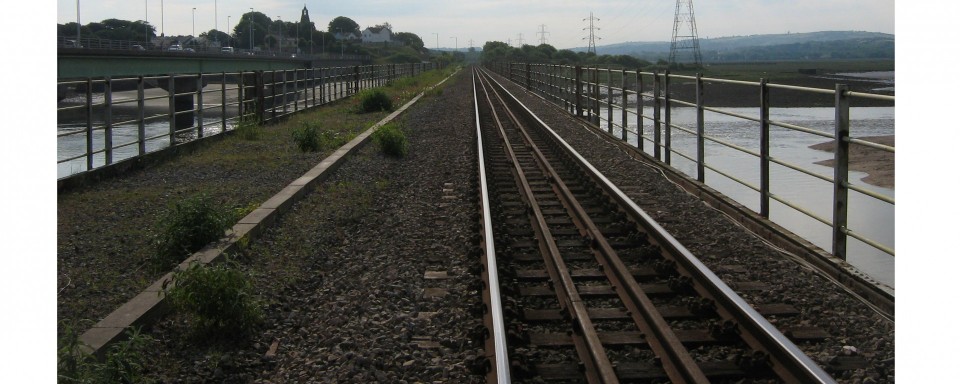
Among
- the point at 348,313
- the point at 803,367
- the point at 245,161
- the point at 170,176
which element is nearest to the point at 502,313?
the point at 348,313

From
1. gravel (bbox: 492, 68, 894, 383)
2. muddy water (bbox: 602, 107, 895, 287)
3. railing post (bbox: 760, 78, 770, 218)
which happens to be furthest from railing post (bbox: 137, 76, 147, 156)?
railing post (bbox: 760, 78, 770, 218)

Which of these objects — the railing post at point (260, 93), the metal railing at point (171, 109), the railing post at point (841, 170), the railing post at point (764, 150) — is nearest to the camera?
the railing post at point (841, 170)

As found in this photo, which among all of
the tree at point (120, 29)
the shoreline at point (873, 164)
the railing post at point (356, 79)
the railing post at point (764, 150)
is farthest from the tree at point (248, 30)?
the railing post at point (764, 150)

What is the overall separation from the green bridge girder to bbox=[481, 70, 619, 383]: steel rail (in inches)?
921

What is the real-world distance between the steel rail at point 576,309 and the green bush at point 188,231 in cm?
276

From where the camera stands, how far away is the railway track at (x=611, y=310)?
189 inches

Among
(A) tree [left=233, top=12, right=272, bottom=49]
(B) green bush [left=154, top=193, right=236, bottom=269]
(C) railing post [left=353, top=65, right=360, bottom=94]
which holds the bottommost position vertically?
(B) green bush [left=154, top=193, right=236, bottom=269]

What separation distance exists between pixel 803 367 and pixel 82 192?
9505mm

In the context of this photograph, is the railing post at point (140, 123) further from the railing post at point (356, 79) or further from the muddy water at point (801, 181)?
the railing post at point (356, 79)

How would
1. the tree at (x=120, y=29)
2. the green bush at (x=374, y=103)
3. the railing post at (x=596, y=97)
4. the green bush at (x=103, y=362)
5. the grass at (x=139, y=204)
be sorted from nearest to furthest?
the green bush at (x=103, y=362) → the grass at (x=139, y=204) → the railing post at (x=596, y=97) → the green bush at (x=374, y=103) → the tree at (x=120, y=29)

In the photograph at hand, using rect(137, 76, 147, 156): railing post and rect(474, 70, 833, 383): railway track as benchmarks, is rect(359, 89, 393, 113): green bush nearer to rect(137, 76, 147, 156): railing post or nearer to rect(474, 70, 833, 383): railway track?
rect(137, 76, 147, 156): railing post

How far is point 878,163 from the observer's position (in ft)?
59.7

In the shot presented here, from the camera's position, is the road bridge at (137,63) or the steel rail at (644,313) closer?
the steel rail at (644,313)

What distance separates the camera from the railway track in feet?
15.8
